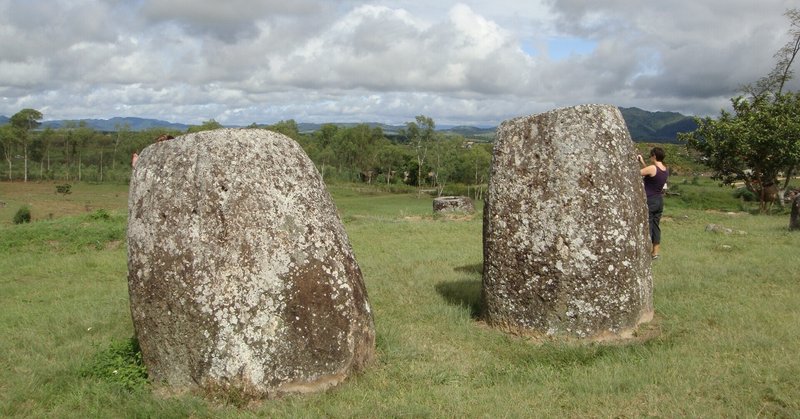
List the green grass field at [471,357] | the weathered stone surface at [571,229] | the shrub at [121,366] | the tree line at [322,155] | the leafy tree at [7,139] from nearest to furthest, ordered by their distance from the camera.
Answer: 1. the green grass field at [471,357]
2. the shrub at [121,366]
3. the weathered stone surface at [571,229]
4. the leafy tree at [7,139]
5. the tree line at [322,155]

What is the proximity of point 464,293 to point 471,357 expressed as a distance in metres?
2.88

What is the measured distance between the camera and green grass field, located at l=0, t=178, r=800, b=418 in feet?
17.4

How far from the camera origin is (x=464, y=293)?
381 inches

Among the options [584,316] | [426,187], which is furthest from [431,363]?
[426,187]

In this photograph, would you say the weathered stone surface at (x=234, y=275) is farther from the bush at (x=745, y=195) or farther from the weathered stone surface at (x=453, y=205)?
the bush at (x=745, y=195)

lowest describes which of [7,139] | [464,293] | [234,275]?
[464,293]

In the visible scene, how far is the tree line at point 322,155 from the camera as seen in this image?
78000mm

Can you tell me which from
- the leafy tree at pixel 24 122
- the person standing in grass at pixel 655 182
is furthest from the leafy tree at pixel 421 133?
the person standing in grass at pixel 655 182

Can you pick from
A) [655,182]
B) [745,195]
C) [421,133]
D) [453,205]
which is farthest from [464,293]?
[421,133]

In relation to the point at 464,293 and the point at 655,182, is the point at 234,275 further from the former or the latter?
the point at 655,182

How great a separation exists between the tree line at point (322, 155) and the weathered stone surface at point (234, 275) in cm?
6980

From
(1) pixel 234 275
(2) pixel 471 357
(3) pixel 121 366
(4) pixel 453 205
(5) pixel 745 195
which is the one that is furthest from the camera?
(5) pixel 745 195

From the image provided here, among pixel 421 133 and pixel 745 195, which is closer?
pixel 745 195

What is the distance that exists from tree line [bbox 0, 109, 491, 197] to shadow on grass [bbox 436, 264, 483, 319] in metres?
65.6
